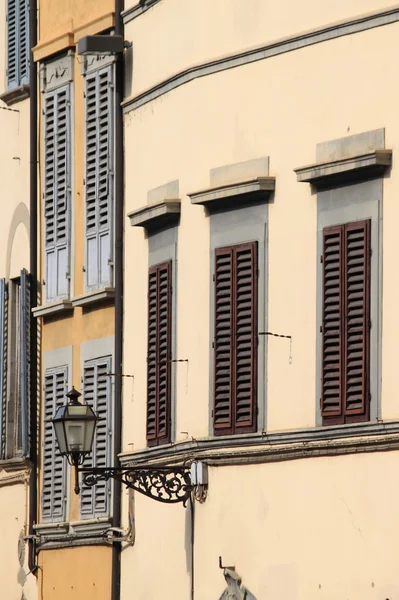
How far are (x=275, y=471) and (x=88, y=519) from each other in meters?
4.90

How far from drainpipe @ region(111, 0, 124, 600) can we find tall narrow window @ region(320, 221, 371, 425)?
181 inches

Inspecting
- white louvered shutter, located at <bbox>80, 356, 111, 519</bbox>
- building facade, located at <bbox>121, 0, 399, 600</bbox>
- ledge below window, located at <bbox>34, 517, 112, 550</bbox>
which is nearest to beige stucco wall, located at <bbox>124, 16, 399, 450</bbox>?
building facade, located at <bbox>121, 0, 399, 600</bbox>

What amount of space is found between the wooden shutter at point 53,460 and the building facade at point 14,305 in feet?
1.85

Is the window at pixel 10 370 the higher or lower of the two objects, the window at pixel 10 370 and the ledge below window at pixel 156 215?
the lower

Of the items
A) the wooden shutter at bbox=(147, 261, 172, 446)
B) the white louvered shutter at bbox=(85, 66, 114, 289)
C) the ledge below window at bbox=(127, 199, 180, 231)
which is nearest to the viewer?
the ledge below window at bbox=(127, 199, 180, 231)

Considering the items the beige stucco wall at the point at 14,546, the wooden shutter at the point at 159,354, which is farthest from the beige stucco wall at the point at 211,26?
the beige stucco wall at the point at 14,546

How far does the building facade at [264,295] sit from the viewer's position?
19.8m

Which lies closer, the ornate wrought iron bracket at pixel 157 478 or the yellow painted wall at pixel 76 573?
the ornate wrought iron bracket at pixel 157 478

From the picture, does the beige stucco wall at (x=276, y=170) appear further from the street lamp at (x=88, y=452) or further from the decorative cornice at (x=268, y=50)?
the street lamp at (x=88, y=452)

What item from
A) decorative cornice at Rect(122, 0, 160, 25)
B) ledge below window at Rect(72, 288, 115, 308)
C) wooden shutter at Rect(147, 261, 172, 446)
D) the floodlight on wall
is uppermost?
→ decorative cornice at Rect(122, 0, 160, 25)

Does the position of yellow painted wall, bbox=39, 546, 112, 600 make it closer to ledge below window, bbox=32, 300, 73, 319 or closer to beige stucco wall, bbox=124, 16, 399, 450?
beige stucco wall, bbox=124, 16, 399, 450

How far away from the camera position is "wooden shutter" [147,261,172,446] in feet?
76.1

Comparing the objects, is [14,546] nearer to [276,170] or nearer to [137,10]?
[137,10]

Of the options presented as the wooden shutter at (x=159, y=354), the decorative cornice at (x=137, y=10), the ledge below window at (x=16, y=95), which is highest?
the decorative cornice at (x=137, y=10)
